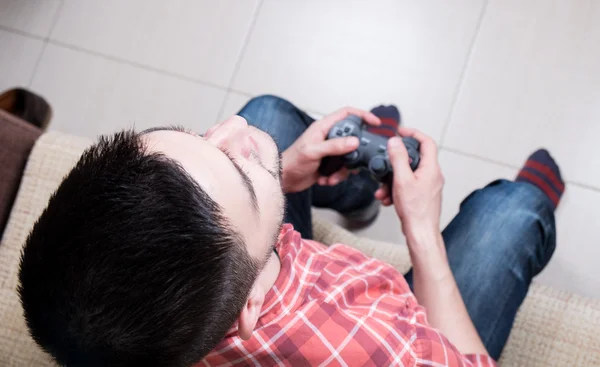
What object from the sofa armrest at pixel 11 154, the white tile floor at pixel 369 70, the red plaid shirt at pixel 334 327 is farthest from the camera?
the white tile floor at pixel 369 70

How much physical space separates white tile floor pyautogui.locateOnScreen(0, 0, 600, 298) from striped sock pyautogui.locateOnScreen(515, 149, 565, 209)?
0.19ft

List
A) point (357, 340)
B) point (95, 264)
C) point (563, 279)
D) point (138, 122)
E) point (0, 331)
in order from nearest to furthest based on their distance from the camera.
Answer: point (95, 264) → point (357, 340) → point (0, 331) → point (563, 279) → point (138, 122)

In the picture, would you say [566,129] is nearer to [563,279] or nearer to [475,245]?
[563,279]

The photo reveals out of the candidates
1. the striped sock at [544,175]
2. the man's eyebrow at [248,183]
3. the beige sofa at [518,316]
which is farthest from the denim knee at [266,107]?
the striped sock at [544,175]

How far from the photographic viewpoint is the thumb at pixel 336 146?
792mm

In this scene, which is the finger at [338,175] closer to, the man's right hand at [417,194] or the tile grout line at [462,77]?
the man's right hand at [417,194]

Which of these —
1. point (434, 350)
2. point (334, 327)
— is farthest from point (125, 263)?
point (434, 350)

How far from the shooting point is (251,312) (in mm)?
520

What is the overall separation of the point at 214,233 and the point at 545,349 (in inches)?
23.9

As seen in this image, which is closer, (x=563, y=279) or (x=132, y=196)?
(x=132, y=196)

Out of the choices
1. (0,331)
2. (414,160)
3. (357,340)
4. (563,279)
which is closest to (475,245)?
(414,160)

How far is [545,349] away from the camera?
2.55 ft

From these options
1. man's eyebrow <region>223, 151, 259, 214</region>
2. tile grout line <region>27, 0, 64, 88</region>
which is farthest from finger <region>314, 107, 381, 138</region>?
A: tile grout line <region>27, 0, 64, 88</region>

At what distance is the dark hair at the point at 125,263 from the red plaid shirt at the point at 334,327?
121 millimetres
